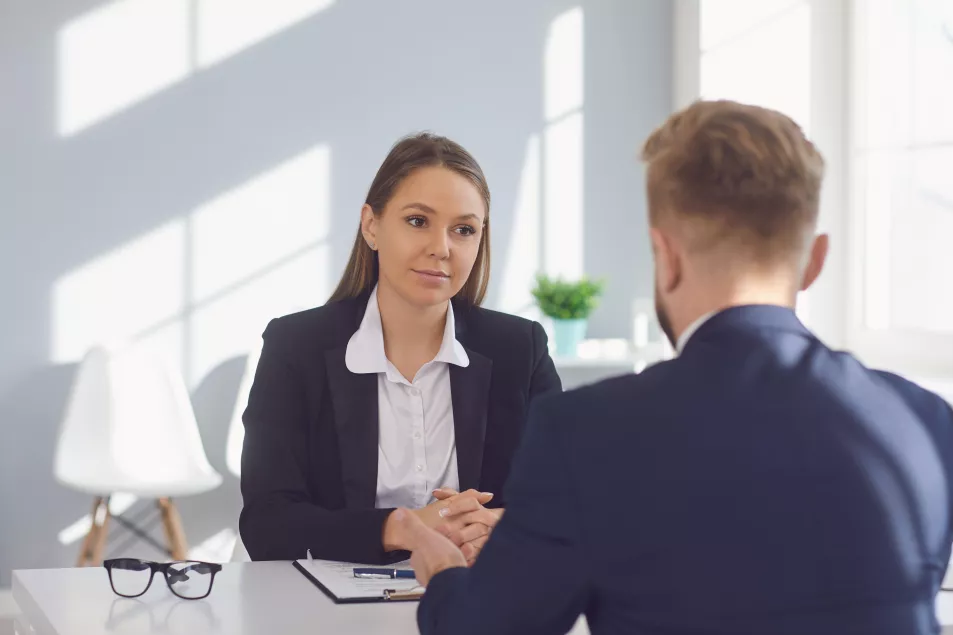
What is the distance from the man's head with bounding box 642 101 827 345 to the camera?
1.01 meters

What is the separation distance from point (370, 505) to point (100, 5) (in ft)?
9.78

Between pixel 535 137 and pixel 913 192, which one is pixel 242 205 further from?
pixel 913 192

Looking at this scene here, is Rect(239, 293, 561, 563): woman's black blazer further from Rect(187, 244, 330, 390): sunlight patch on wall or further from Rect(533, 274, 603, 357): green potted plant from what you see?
Rect(187, 244, 330, 390): sunlight patch on wall

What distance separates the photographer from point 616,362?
438 cm

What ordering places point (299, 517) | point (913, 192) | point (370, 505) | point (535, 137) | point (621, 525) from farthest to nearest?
point (535, 137) < point (913, 192) < point (370, 505) < point (299, 517) < point (621, 525)

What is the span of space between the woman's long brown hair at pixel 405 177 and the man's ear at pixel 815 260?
3.51 feet

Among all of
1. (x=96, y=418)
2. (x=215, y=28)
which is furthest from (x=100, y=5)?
(x=96, y=418)

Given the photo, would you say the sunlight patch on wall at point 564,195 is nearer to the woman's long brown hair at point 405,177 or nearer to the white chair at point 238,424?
the white chair at point 238,424

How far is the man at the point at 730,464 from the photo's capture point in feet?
3.09

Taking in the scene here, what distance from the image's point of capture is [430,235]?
6.86 feet

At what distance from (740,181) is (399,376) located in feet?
3.82

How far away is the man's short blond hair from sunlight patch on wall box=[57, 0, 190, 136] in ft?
11.9

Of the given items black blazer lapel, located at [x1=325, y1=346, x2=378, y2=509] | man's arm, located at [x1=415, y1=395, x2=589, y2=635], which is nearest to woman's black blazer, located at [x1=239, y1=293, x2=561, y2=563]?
black blazer lapel, located at [x1=325, y1=346, x2=378, y2=509]

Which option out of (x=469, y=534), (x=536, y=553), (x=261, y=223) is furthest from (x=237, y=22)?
(x=536, y=553)
